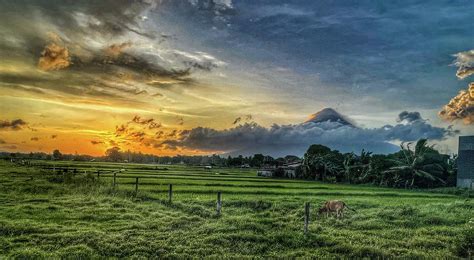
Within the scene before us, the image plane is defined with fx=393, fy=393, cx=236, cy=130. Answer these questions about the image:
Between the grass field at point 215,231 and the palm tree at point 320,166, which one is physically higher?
the palm tree at point 320,166

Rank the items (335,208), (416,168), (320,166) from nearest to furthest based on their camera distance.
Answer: (335,208), (416,168), (320,166)

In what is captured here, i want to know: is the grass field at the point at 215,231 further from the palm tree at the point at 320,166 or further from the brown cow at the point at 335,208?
the palm tree at the point at 320,166

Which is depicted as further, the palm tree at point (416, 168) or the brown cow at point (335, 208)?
the palm tree at point (416, 168)

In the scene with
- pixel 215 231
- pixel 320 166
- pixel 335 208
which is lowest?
pixel 215 231

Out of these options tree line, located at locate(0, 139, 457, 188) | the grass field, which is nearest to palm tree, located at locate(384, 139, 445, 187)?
tree line, located at locate(0, 139, 457, 188)

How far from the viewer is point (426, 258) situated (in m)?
15.9

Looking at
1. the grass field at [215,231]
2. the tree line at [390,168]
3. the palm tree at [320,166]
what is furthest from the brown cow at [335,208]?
the palm tree at [320,166]

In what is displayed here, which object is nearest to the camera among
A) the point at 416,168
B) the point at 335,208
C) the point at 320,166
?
the point at 335,208

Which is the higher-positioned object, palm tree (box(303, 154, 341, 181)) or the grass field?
palm tree (box(303, 154, 341, 181))

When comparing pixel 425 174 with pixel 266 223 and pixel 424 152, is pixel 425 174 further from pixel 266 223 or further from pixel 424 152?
pixel 266 223

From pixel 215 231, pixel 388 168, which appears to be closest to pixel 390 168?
pixel 388 168

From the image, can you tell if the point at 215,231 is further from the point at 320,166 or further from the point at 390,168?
the point at 320,166

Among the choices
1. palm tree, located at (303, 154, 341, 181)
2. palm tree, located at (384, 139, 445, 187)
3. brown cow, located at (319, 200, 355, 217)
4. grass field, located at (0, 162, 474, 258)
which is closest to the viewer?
grass field, located at (0, 162, 474, 258)

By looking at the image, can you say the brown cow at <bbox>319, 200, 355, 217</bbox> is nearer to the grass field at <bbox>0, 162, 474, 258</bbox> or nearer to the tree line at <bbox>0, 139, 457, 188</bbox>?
the grass field at <bbox>0, 162, 474, 258</bbox>
